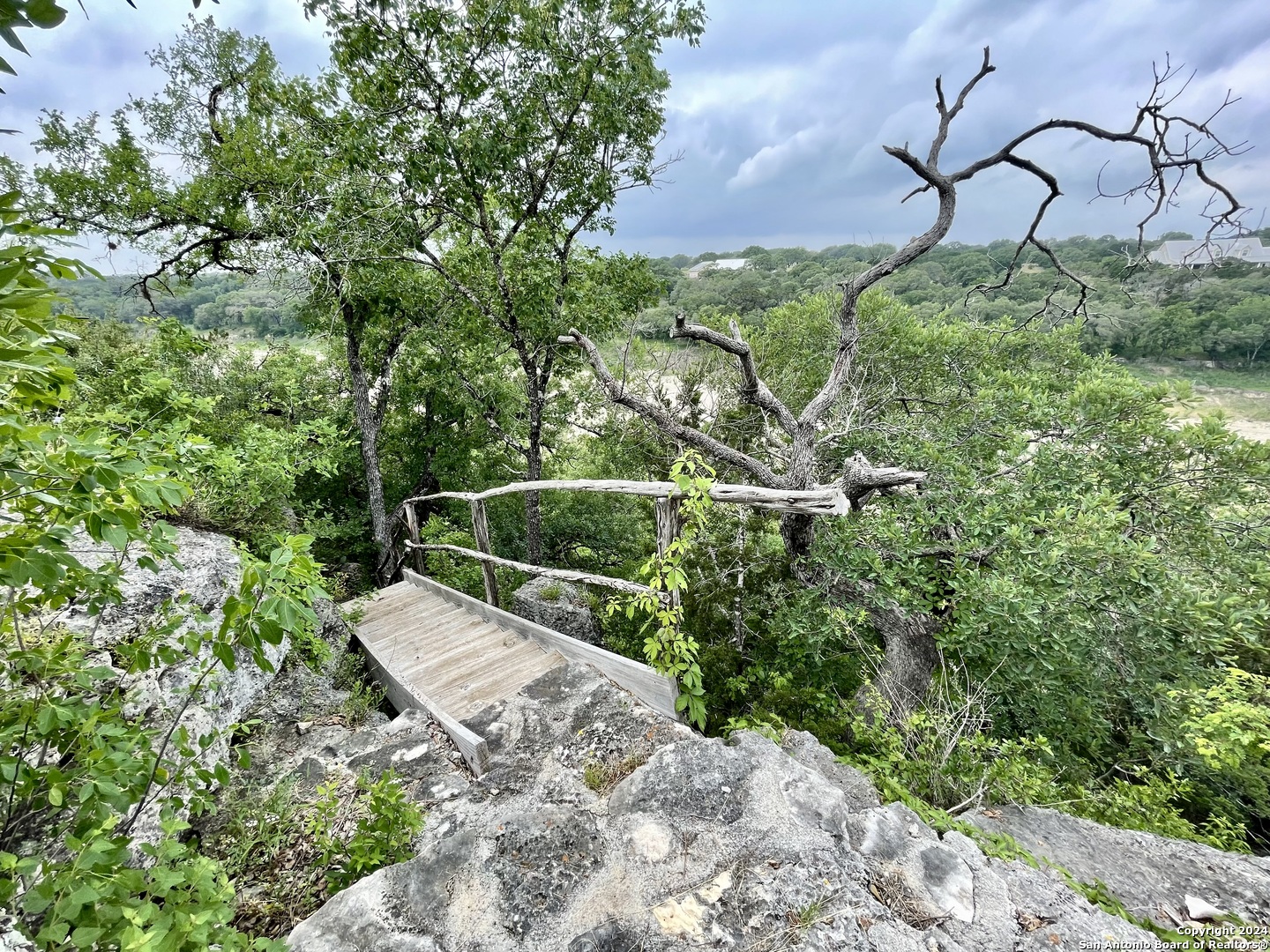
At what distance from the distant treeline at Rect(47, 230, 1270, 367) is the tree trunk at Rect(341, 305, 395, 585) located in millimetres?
862

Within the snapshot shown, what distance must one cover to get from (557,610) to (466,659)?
59.7 inches

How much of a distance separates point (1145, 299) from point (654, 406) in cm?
524

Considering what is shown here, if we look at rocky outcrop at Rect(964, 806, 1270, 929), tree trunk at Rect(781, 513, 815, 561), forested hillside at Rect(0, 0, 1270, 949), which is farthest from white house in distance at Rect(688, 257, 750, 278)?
rocky outcrop at Rect(964, 806, 1270, 929)

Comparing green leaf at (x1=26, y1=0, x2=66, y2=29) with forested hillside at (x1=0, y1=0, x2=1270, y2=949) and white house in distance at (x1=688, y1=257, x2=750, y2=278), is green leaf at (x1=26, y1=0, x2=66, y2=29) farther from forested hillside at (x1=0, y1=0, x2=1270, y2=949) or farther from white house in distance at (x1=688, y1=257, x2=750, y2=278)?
white house in distance at (x1=688, y1=257, x2=750, y2=278)

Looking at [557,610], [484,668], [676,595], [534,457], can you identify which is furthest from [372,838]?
[534,457]

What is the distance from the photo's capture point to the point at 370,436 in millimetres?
8234

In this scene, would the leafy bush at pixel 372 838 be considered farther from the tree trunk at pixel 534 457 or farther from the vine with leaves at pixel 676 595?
the tree trunk at pixel 534 457

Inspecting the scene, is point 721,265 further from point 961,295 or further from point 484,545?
point 484,545

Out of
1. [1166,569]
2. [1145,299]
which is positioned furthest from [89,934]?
[1145,299]

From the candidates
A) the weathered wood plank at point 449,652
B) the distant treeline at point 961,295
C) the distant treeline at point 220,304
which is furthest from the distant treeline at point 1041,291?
the distant treeline at point 220,304

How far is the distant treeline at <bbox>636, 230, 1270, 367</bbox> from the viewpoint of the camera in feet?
16.7

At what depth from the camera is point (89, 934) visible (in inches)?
38.5

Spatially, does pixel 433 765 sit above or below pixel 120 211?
below

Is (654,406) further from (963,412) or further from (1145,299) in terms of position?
(1145,299)
